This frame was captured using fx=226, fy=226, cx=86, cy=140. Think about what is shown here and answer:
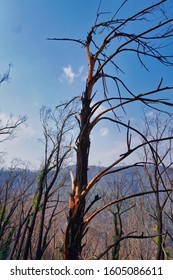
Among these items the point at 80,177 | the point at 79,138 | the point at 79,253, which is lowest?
the point at 79,253

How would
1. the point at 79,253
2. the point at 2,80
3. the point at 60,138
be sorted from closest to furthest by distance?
the point at 79,253 → the point at 2,80 → the point at 60,138

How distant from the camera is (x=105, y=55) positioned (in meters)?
1.63

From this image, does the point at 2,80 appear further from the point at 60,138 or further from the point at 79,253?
the point at 79,253

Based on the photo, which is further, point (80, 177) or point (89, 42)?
point (89, 42)

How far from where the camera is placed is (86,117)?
4.16 ft

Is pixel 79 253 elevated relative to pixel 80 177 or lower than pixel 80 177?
lower
